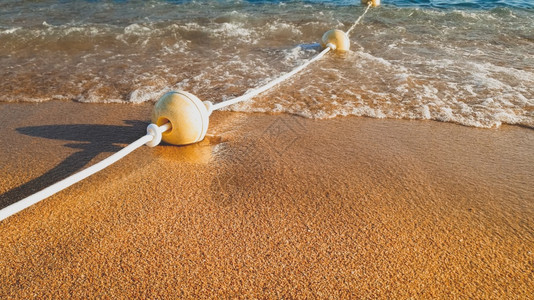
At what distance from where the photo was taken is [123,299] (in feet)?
4.90

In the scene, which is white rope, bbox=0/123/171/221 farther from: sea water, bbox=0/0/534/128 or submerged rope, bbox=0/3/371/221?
sea water, bbox=0/0/534/128

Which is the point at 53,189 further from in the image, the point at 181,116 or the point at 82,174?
the point at 181,116

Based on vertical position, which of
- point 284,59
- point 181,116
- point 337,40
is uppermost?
point 181,116

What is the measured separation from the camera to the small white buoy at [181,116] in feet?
7.62

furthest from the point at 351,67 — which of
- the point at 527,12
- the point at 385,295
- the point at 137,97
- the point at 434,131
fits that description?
the point at 527,12

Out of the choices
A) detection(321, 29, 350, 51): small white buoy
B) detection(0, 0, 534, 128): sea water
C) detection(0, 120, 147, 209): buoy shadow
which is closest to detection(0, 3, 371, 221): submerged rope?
detection(0, 120, 147, 209): buoy shadow

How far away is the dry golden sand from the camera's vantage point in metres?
1.59

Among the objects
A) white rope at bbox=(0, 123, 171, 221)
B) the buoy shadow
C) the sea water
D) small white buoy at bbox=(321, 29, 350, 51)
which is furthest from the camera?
small white buoy at bbox=(321, 29, 350, 51)

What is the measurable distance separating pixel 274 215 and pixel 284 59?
11.7 ft

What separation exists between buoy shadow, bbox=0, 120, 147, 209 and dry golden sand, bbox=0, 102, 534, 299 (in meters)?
0.01

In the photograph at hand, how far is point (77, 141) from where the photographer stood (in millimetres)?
2740

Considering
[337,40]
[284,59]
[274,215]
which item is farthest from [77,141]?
[337,40]

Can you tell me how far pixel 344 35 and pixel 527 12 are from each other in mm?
6131

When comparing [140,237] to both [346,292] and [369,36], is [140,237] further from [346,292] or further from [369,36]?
[369,36]
